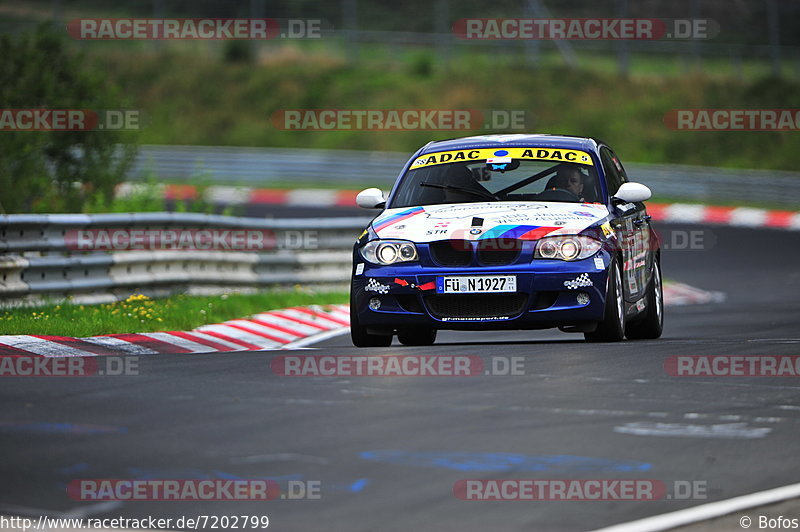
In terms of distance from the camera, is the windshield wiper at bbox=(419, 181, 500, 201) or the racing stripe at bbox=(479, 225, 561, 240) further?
the windshield wiper at bbox=(419, 181, 500, 201)

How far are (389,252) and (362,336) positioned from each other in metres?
0.72

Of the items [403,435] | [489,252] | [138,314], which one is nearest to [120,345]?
[138,314]

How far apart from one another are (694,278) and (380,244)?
1217cm

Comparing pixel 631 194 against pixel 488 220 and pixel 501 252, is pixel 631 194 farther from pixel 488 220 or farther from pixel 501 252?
pixel 501 252

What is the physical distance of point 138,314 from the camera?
1331 centimetres

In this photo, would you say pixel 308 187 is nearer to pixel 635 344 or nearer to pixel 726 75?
pixel 726 75

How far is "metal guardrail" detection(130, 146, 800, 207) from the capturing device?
123 ft

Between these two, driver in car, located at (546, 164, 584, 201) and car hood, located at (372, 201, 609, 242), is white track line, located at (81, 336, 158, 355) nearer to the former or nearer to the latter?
car hood, located at (372, 201, 609, 242)

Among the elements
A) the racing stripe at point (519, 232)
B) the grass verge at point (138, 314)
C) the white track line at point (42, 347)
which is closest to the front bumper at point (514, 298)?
the racing stripe at point (519, 232)

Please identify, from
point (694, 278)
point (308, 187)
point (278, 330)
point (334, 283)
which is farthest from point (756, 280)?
point (308, 187)

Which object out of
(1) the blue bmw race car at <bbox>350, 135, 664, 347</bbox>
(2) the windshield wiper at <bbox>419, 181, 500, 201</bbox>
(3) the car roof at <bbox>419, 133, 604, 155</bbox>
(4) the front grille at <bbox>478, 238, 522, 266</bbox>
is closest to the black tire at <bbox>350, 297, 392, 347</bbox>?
(1) the blue bmw race car at <bbox>350, 135, 664, 347</bbox>

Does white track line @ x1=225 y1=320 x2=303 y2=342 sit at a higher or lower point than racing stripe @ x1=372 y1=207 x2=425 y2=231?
lower

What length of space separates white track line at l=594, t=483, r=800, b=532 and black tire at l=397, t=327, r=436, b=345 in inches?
214

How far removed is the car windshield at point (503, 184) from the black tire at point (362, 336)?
113 cm
